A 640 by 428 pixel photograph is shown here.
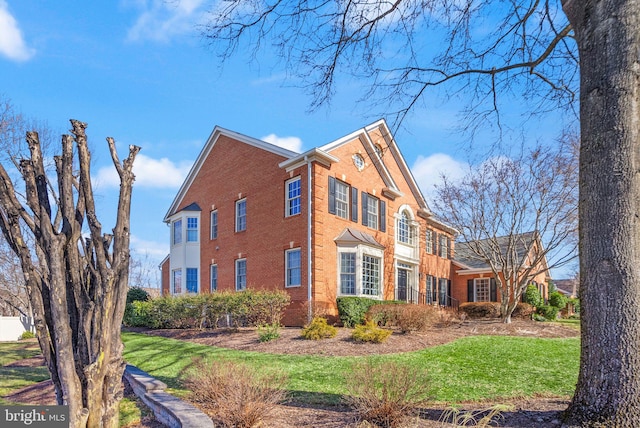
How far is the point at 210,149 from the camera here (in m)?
23.6

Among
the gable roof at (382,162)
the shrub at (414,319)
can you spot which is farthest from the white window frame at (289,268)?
the shrub at (414,319)

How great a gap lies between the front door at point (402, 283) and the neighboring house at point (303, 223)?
0.05 metres

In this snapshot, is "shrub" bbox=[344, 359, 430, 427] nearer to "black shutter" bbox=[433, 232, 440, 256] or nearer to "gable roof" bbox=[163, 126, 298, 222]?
"gable roof" bbox=[163, 126, 298, 222]

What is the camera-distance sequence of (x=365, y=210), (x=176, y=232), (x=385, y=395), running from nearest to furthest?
(x=385, y=395), (x=365, y=210), (x=176, y=232)

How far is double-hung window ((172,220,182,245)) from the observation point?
24497mm

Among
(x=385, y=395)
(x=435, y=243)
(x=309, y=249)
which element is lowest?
(x=385, y=395)

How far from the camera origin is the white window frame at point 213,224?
2288cm

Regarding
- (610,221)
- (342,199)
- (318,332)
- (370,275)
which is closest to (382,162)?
(342,199)

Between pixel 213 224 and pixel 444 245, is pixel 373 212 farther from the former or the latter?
pixel 444 245

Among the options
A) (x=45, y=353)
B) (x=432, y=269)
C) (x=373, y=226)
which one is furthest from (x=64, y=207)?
(x=432, y=269)

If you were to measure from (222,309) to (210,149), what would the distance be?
1118 centimetres

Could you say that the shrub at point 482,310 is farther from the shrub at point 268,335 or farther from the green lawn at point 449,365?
the shrub at point 268,335

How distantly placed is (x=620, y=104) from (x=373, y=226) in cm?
1641

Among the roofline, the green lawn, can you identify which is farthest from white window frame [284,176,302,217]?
the green lawn
